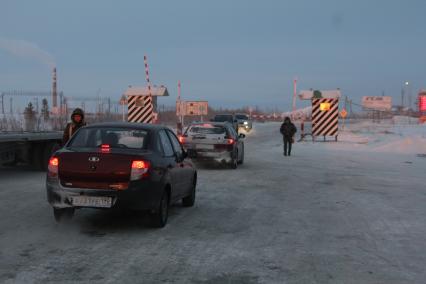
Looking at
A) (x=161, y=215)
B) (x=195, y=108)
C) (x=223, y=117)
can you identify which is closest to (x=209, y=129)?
(x=161, y=215)

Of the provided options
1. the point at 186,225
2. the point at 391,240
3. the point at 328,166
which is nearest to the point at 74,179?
the point at 186,225

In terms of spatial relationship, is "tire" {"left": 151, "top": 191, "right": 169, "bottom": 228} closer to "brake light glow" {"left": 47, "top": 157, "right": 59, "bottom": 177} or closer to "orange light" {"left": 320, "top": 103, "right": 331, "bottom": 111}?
"brake light glow" {"left": 47, "top": 157, "right": 59, "bottom": 177}

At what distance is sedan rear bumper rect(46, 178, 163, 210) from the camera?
24.0 feet

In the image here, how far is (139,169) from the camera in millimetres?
7406

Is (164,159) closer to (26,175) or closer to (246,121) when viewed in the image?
(26,175)

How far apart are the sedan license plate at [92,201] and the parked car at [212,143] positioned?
957cm

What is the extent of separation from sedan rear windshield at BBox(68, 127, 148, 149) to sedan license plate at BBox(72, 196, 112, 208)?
909mm

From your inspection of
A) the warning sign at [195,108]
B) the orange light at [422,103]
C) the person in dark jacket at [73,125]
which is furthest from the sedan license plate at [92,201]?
the orange light at [422,103]

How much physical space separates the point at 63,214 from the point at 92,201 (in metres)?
1.23

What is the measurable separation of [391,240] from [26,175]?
10229 millimetres

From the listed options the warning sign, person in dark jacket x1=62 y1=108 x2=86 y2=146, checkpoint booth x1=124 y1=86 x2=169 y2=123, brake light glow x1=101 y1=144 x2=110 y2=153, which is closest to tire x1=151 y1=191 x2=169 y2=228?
brake light glow x1=101 y1=144 x2=110 y2=153

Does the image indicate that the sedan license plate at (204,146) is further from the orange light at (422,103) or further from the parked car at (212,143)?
the orange light at (422,103)

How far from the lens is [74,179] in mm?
7434

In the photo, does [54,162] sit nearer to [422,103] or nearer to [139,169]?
[139,169]
